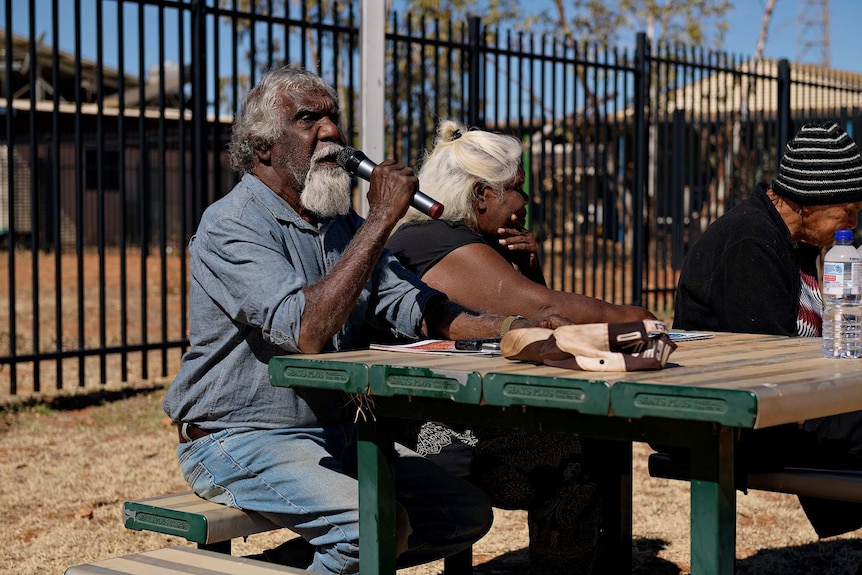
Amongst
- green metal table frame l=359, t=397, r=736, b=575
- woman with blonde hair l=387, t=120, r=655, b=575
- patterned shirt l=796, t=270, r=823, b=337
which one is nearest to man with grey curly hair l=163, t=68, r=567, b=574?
green metal table frame l=359, t=397, r=736, b=575

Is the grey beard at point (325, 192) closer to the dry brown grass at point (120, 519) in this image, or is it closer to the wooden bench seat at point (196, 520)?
the wooden bench seat at point (196, 520)

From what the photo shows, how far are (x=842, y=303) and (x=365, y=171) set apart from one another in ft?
4.16

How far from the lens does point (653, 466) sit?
3.54 m

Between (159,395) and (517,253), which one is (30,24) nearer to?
(159,395)

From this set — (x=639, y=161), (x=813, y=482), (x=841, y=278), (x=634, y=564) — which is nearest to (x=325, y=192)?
(x=841, y=278)

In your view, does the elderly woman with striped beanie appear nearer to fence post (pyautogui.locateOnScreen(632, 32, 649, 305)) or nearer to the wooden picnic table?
the wooden picnic table

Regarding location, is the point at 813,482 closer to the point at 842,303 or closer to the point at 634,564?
the point at 842,303

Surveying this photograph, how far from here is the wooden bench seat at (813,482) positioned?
3.10 meters

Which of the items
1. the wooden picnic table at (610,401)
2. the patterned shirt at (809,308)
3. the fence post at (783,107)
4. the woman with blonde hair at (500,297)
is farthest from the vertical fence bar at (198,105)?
the fence post at (783,107)

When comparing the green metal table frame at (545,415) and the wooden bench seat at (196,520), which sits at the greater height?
the green metal table frame at (545,415)

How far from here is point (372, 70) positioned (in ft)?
19.8

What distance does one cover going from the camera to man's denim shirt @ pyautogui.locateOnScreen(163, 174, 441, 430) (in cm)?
272

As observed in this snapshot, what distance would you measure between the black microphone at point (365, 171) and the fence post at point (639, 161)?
794cm

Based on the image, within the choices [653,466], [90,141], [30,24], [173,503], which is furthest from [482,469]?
[90,141]
